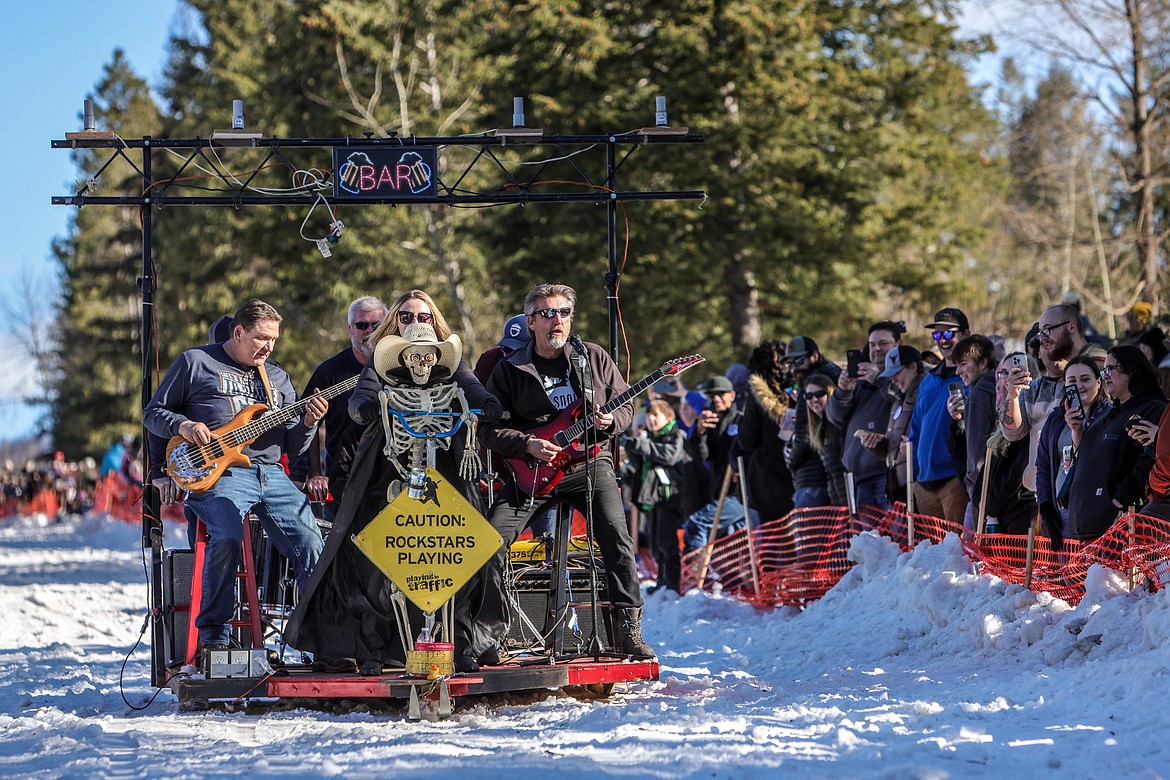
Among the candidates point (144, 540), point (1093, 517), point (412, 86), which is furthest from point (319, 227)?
point (1093, 517)

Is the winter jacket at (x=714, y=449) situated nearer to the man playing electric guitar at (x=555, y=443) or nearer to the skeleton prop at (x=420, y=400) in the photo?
the man playing electric guitar at (x=555, y=443)

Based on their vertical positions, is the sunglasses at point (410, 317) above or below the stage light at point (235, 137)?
below

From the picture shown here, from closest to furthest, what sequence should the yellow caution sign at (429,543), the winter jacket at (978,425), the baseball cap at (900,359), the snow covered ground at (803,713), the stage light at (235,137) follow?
the snow covered ground at (803,713) → the yellow caution sign at (429,543) → the stage light at (235,137) → the winter jacket at (978,425) → the baseball cap at (900,359)

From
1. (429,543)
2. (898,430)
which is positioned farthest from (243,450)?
(898,430)

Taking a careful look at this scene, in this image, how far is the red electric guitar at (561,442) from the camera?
8367 millimetres

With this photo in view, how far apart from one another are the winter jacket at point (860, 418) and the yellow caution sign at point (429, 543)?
191 inches

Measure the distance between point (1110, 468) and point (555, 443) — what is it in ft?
10.4

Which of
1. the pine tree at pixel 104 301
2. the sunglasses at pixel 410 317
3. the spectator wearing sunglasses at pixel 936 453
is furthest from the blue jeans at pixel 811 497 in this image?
the pine tree at pixel 104 301

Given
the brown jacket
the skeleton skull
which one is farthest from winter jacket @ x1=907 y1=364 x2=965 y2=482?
the skeleton skull

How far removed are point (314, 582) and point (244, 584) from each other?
0.88 metres

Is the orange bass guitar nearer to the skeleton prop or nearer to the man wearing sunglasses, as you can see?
the skeleton prop

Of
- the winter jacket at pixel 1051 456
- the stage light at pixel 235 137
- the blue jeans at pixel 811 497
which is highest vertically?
the stage light at pixel 235 137

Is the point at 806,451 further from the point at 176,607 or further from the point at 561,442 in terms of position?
the point at 176,607

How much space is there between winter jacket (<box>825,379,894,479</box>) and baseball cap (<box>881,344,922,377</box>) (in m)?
0.19
